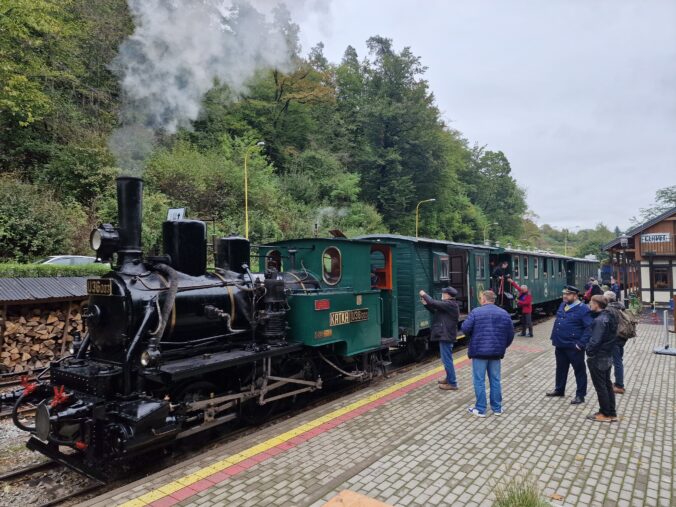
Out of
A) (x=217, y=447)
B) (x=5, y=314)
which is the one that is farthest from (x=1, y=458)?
(x=5, y=314)

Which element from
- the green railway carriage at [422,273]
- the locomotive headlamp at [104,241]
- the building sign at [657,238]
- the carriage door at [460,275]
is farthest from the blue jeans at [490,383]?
the building sign at [657,238]

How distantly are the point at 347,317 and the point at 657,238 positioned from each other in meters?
18.4

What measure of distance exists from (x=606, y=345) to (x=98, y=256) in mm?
→ 6170

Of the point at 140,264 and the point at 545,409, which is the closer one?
the point at 140,264

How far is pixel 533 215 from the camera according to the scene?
Answer: 85438 millimetres

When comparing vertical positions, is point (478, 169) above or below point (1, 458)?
above

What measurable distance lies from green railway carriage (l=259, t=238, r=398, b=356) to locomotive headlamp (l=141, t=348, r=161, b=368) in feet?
7.47

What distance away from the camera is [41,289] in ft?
28.5

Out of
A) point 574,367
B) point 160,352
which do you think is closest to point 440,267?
point 574,367

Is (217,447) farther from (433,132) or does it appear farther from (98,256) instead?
(433,132)

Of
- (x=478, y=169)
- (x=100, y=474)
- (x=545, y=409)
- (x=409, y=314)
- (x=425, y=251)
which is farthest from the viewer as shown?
(x=478, y=169)

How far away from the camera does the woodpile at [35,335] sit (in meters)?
8.20

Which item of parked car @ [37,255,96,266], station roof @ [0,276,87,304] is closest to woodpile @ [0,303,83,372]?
station roof @ [0,276,87,304]

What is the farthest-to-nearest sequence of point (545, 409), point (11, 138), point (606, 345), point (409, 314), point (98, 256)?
1. point (11, 138)
2. point (409, 314)
3. point (545, 409)
4. point (606, 345)
5. point (98, 256)
